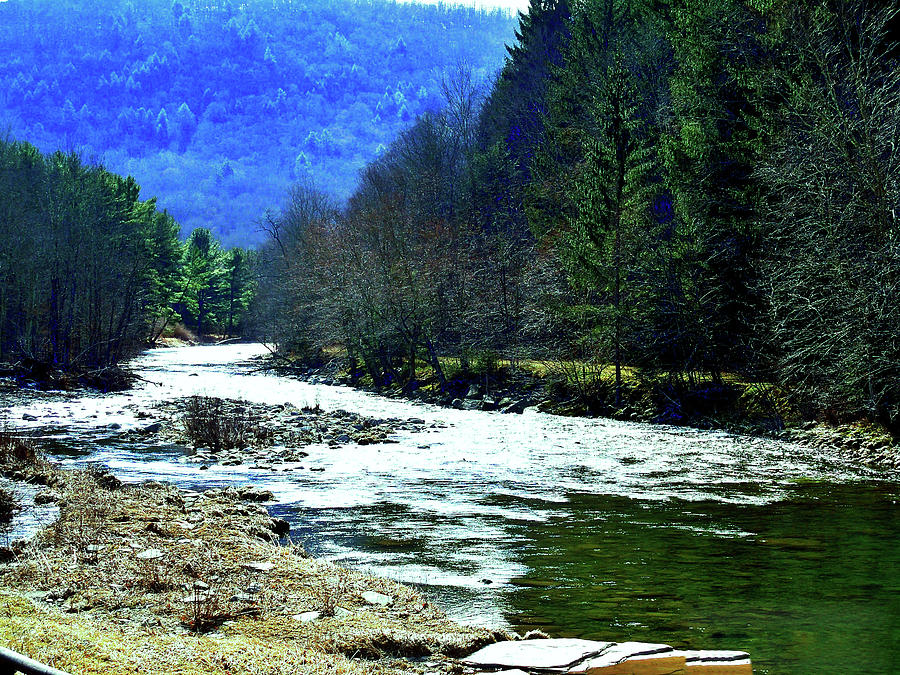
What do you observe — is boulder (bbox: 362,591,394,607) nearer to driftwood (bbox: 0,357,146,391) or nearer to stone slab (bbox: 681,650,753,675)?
stone slab (bbox: 681,650,753,675)

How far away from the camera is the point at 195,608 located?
7242 millimetres

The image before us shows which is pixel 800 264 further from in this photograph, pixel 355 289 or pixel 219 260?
pixel 219 260

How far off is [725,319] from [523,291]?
12872mm

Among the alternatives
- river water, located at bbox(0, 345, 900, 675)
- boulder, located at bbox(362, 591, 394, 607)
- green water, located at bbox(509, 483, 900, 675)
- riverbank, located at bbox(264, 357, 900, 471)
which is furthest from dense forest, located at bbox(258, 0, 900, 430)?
boulder, located at bbox(362, 591, 394, 607)

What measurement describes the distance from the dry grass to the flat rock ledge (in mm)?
597

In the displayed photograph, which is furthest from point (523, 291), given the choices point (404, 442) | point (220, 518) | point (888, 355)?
point (220, 518)

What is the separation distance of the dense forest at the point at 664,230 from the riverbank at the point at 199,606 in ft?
53.4

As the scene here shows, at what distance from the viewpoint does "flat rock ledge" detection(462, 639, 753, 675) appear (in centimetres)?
596

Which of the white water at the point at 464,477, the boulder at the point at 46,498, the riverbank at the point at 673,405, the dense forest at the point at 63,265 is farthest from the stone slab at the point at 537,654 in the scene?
the dense forest at the point at 63,265

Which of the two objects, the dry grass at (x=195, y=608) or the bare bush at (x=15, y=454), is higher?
the bare bush at (x=15, y=454)

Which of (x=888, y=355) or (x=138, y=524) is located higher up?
(x=888, y=355)

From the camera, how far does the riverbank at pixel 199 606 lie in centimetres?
602

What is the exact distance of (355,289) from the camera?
45.5 metres

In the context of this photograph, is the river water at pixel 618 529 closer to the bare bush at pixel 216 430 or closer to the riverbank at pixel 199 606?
the riverbank at pixel 199 606
